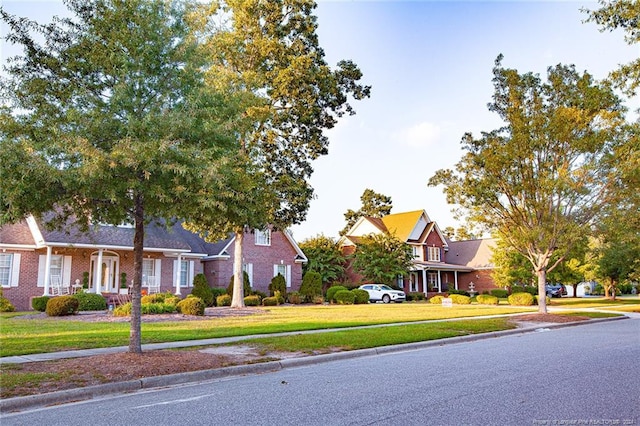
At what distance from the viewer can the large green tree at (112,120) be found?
349 inches

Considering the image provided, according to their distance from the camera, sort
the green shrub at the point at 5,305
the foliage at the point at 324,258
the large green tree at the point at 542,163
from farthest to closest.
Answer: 1. the foliage at the point at 324,258
2. the green shrub at the point at 5,305
3. the large green tree at the point at 542,163

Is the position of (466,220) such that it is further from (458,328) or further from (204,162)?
(204,162)

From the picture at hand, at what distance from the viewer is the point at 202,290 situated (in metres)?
30.9

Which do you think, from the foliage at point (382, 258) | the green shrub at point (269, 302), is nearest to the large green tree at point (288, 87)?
the green shrub at point (269, 302)

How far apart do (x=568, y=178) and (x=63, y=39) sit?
1806cm

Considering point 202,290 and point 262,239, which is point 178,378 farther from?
point 262,239

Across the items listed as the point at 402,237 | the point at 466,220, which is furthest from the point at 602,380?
the point at 402,237

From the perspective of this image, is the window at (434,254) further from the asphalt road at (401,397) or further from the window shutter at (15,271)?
the asphalt road at (401,397)

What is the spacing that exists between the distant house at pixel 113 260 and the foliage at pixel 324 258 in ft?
20.5

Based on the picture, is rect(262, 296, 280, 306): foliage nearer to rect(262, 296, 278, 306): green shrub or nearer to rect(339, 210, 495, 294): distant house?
rect(262, 296, 278, 306): green shrub

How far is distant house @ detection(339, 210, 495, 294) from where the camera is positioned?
50.8m

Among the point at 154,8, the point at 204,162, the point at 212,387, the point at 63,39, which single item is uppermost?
the point at 154,8

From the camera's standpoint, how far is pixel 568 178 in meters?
20.6

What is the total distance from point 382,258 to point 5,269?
27669 millimetres
